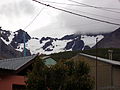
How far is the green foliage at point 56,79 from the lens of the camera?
65.3 feet

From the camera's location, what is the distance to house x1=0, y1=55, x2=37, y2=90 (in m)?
27.9

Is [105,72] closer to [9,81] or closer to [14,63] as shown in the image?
[14,63]

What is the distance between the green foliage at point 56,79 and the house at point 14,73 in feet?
23.5

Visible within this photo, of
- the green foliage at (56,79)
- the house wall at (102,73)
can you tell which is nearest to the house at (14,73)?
the green foliage at (56,79)

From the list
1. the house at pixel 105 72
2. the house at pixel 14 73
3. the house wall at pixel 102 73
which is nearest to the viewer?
the house at pixel 14 73

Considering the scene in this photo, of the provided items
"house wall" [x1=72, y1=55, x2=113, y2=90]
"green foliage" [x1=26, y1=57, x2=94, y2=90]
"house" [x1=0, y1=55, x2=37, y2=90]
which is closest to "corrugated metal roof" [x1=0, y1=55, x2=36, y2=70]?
"house" [x1=0, y1=55, x2=37, y2=90]

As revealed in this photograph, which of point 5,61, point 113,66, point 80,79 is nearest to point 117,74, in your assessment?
point 113,66

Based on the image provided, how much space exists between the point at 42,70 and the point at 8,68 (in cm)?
840

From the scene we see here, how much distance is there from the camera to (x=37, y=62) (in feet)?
67.4

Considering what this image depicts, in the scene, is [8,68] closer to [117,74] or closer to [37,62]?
[37,62]

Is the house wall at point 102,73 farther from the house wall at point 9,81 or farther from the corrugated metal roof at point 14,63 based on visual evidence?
the house wall at point 9,81

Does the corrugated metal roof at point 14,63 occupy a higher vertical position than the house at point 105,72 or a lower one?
lower

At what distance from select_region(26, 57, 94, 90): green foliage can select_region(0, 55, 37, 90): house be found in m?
7.15

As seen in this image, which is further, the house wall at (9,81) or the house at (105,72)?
the house at (105,72)
